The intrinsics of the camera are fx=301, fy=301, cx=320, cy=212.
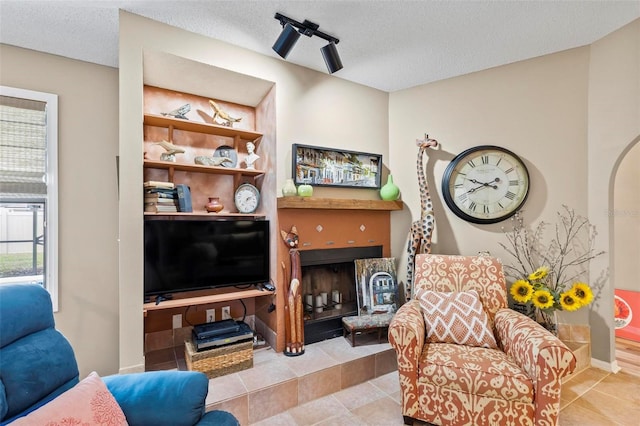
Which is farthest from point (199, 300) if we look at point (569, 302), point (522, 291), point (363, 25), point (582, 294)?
point (582, 294)

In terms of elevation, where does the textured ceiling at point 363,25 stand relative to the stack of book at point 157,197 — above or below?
above

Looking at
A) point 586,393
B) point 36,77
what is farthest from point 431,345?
point 36,77

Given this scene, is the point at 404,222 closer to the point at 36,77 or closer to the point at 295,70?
the point at 295,70

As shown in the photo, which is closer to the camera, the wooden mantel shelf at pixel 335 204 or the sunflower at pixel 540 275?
the sunflower at pixel 540 275

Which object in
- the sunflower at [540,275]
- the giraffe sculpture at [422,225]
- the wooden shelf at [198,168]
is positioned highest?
the wooden shelf at [198,168]

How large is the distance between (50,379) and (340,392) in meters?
1.82

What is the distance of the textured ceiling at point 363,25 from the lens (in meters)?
2.04

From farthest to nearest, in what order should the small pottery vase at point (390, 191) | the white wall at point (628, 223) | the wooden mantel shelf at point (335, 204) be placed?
1. the white wall at point (628, 223)
2. the small pottery vase at point (390, 191)
3. the wooden mantel shelf at point (335, 204)

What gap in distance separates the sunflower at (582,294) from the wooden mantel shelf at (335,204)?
1.57 metres

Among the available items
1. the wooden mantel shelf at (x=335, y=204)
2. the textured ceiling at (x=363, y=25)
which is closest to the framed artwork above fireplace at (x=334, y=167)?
the wooden mantel shelf at (x=335, y=204)

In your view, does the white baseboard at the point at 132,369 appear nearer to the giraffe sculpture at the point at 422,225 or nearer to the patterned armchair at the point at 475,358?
the patterned armchair at the point at 475,358

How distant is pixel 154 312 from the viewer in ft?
8.50

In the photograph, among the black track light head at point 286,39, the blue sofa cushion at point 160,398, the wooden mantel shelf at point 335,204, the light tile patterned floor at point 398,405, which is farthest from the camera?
the wooden mantel shelf at point 335,204

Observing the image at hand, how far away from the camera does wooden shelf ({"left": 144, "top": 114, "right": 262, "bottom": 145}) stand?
2.41 metres
